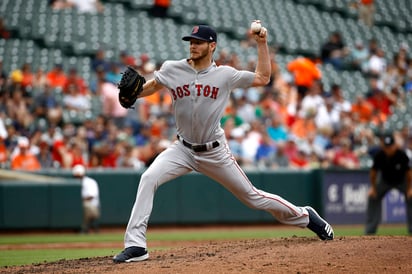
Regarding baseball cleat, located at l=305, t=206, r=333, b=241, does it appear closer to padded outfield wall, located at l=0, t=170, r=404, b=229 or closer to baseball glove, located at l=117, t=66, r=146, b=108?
baseball glove, located at l=117, t=66, r=146, b=108

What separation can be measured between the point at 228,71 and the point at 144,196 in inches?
52.6

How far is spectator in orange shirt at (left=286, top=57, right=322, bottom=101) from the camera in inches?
714

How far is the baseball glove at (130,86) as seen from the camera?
22.7 feet

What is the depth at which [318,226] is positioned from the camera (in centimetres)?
747

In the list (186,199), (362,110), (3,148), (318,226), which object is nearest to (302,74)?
(362,110)

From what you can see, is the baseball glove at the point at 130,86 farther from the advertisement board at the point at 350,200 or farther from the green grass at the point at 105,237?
the advertisement board at the point at 350,200

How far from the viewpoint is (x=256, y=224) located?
15281 mm

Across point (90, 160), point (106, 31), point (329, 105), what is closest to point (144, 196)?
point (90, 160)

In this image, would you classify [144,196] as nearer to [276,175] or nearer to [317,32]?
[276,175]

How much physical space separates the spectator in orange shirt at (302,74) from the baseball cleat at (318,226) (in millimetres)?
10584

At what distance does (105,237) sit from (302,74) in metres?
7.58

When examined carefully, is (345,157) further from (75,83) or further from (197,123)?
(197,123)

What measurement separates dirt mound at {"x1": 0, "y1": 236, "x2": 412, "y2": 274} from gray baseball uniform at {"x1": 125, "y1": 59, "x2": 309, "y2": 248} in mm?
441

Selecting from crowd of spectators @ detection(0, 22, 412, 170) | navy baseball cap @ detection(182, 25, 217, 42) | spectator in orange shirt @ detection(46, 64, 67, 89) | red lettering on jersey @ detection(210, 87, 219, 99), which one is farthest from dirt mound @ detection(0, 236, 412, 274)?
spectator in orange shirt @ detection(46, 64, 67, 89)
